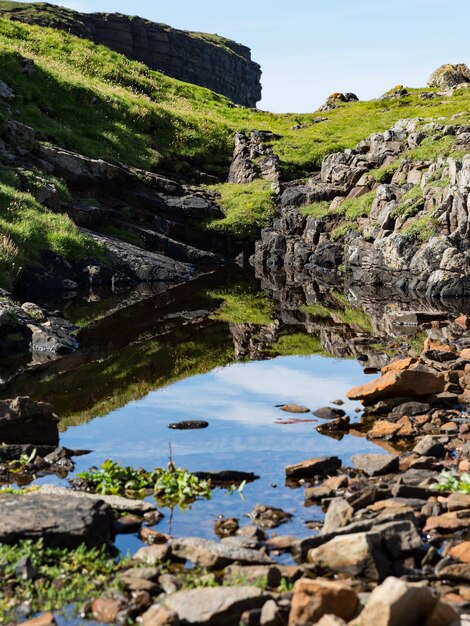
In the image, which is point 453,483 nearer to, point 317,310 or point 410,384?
point 410,384

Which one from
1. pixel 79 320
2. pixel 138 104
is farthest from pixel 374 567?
pixel 138 104

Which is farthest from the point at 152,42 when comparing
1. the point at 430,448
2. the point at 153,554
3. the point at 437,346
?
the point at 153,554

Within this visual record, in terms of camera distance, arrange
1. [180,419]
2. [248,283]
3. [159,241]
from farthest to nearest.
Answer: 1. [159,241]
2. [248,283]
3. [180,419]

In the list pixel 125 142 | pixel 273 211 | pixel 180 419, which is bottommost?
pixel 180 419

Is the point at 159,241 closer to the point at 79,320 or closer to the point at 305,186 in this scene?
the point at 305,186

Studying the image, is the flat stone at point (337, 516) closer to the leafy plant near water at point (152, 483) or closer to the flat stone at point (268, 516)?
the flat stone at point (268, 516)

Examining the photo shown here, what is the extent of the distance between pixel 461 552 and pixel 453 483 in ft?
7.20

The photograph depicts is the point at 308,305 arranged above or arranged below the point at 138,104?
below

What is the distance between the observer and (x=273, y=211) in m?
55.8

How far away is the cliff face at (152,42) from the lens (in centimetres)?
12988

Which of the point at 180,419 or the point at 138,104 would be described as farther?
the point at 138,104

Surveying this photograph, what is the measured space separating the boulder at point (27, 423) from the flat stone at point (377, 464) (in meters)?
5.94

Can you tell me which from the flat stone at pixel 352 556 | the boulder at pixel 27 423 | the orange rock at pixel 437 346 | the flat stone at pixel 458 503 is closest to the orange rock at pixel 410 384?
the orange rock at pixel 437 346

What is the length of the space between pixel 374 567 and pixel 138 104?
61994 millimetres
